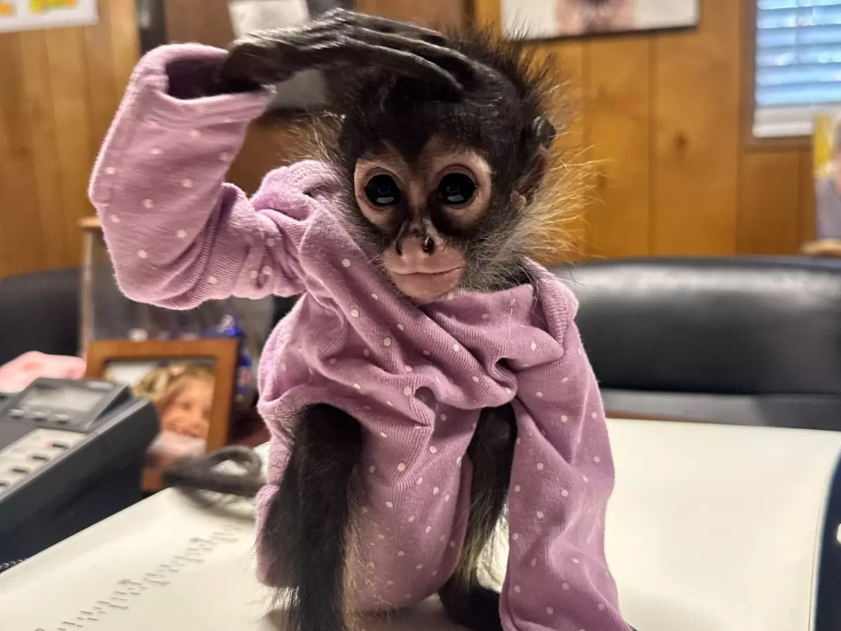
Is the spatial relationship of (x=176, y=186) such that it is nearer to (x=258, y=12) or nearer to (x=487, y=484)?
(x=487, y=484)

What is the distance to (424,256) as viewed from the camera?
0.32 metres

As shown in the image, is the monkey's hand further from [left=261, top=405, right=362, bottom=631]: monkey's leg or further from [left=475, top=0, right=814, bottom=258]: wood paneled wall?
[left=475, top=0, right=814, bottom=258]: wood paneled wall

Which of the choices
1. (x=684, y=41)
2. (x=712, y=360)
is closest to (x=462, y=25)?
(x=712, y=360)

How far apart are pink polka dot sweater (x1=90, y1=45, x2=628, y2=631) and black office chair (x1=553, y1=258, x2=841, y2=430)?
21.2 inches

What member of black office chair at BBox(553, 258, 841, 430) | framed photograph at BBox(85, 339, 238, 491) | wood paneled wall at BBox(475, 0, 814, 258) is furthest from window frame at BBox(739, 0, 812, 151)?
framed photograph at BBox(85, 339, 238, 491)

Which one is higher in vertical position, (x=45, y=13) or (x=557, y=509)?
(x=45, y=13)

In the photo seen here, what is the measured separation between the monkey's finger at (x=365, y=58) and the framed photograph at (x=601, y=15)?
0.96 meters

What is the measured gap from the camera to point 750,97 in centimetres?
123

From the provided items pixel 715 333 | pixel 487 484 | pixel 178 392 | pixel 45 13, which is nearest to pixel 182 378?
pixel 178 392

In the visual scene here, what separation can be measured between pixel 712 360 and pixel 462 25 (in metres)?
0.74

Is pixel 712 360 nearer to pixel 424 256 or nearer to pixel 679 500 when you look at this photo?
pixel 679 500

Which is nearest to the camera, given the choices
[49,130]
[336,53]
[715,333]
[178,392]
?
[336,53]

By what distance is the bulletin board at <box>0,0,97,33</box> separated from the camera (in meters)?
1.29

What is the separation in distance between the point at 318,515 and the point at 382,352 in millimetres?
76
